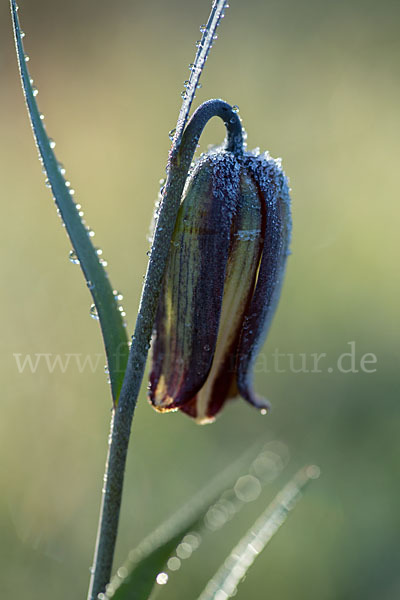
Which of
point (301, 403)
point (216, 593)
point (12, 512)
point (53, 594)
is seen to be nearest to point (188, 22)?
point (301, 403)

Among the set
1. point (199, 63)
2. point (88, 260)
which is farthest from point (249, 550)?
point (199, 63)

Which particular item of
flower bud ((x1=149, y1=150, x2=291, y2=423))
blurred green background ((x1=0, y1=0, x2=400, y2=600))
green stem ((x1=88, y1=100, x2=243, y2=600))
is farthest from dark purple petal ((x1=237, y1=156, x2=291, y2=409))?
blurred green background ((x1=0, y1=0, x2=400, y2=600))

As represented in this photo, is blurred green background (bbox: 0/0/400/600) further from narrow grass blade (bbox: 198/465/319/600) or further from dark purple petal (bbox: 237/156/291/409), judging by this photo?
dark purple petal (bbox: 237/156/291/409)

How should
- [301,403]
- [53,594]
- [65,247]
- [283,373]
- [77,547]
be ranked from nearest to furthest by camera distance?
1. [53,594]
2. [77,547]
3. [301,403]
4. [283,373]
5. [65,247]

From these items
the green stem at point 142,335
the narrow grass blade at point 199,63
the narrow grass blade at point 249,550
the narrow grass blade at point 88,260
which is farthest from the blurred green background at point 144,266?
the narrow grass blade at point 199,63

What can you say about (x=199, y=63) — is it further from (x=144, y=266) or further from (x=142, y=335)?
(x=144, y=266)

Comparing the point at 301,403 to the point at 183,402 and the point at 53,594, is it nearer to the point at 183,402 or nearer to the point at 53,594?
the point at 53,594
